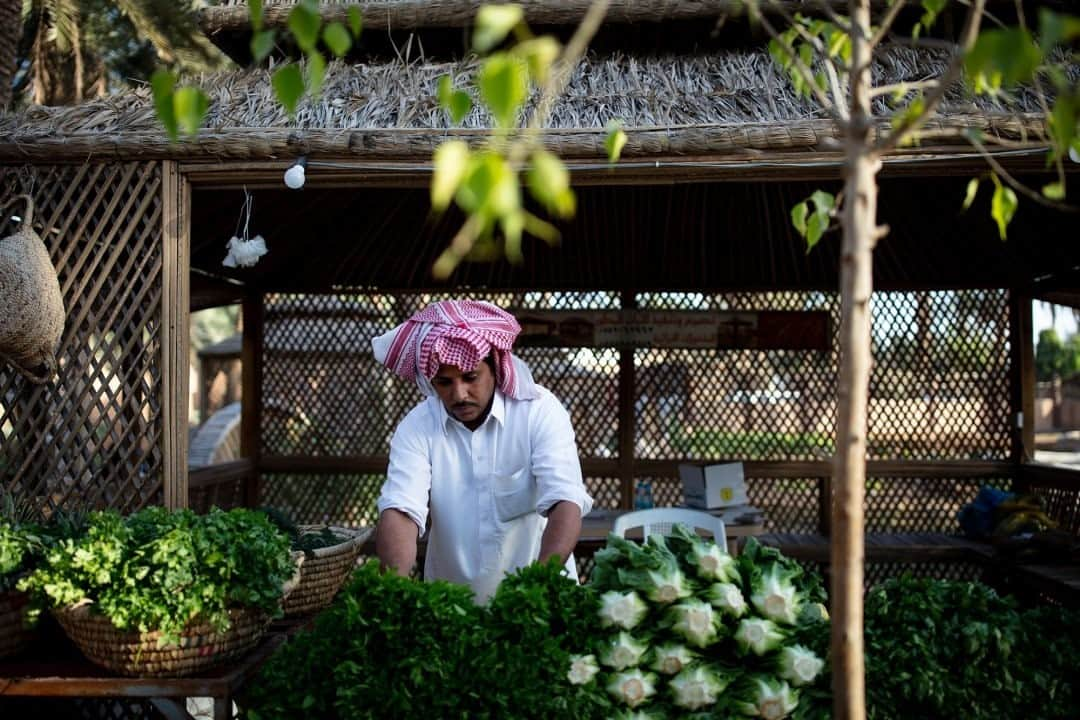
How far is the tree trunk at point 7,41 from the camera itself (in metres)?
7.36

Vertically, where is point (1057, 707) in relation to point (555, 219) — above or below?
below

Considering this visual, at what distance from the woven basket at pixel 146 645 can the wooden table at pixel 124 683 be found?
33 mm

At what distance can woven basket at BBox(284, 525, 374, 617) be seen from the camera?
11.9 feet

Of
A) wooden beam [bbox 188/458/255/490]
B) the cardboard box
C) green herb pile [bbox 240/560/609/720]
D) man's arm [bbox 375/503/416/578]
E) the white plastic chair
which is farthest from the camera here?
wooden beam [bbox 188/458/255/490]

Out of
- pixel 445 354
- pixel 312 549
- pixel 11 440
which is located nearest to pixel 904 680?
pixel 445 354

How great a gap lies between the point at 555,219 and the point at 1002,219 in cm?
540

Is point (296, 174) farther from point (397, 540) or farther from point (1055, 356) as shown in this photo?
point (1055, 356)

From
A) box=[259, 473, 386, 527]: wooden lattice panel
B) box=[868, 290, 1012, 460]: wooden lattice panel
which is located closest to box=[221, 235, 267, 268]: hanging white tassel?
box=[259, 473, 386, 527]: wooden lattice panel

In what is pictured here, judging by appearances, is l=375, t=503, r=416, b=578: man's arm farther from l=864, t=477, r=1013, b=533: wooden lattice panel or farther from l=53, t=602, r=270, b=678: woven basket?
l=864, t=477, r=1013, b=533: wooden lattice panel

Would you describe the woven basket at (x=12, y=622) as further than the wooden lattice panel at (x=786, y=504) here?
No

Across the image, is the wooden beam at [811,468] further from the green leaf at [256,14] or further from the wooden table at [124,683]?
the green leaf at [256,14]

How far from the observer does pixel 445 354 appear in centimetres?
312

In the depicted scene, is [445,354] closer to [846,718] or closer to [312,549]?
[312,549]

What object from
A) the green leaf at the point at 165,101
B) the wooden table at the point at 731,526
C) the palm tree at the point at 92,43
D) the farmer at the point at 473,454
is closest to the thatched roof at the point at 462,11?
the farmer at the point at 473,454
